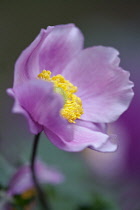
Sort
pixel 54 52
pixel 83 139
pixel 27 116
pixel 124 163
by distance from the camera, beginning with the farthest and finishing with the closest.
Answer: pixel 124 163 → pixel 54 52 → pixel 83 139 → pixel 27 116

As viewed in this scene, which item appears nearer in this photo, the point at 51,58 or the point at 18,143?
the point at 51,58

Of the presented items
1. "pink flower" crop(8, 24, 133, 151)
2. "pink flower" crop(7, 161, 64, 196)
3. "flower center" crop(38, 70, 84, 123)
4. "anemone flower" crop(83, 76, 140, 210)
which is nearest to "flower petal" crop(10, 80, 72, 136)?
"pink flower" crop(8, 24, 133, 151)

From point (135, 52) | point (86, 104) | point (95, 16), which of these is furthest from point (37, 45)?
point (95, 16)

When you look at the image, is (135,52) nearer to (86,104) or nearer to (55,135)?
(86,104)

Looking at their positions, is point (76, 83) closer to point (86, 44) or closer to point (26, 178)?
point (26, 178)

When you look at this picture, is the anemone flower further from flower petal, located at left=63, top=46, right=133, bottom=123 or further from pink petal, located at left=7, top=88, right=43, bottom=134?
pink petal, located at left=7, top=88, right=43, bottom=134

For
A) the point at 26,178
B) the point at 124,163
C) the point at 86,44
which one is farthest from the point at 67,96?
the point at 86,44
